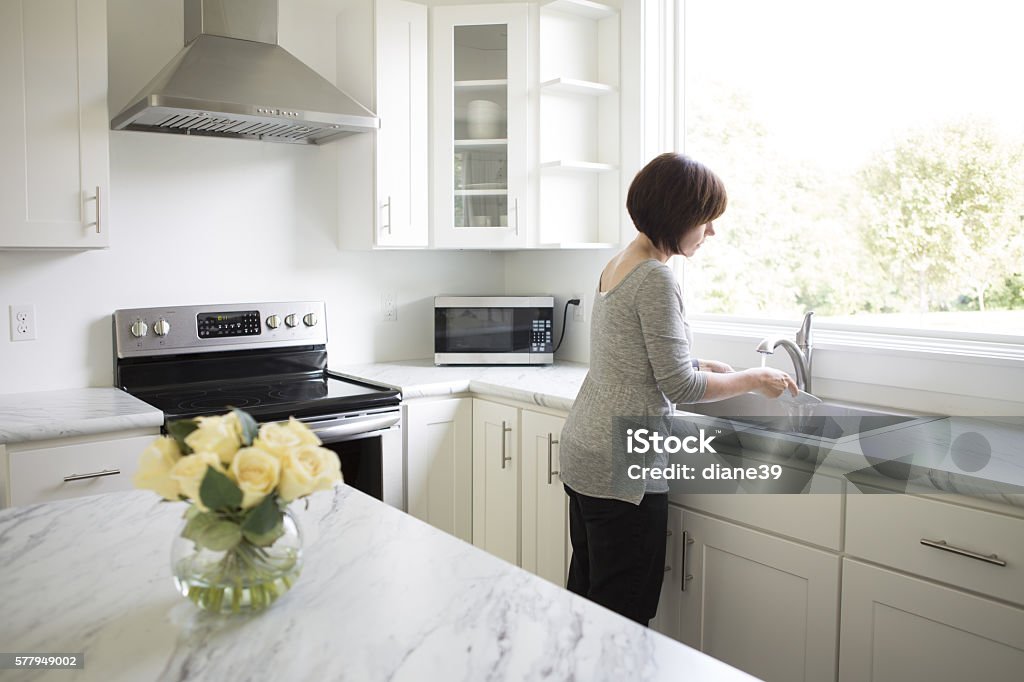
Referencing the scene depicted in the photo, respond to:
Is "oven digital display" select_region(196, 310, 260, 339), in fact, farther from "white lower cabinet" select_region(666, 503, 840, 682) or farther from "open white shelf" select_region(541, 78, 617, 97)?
"white lower cabinet" select_region(666, 503, 840, 682)

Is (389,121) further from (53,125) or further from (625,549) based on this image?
(625,549)

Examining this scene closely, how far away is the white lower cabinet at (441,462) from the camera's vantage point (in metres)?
2.88

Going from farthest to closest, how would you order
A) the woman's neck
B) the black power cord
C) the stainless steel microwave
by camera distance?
the black power cord → the stainless steel microwave → the woman's neck

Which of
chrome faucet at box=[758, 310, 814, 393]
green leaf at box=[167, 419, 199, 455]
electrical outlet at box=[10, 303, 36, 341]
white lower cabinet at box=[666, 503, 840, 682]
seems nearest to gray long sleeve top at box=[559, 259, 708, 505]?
white lower cabinet at box=[666, 503, 840, 682]

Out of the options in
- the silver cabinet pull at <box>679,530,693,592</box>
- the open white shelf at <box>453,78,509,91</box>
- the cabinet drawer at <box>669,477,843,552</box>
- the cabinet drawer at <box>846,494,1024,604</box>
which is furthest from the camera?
the open white shelf at <box>453,78,509,91</box>

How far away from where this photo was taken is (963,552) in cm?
163

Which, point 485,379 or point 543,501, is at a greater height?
point 485,379

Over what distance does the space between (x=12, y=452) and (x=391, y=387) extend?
1120mm

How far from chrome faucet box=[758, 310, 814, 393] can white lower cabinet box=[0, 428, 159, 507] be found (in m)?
1.78

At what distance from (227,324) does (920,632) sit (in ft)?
7.74

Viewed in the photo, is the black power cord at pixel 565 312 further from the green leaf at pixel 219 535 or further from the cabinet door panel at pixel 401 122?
the green leaf at pixel 219 535

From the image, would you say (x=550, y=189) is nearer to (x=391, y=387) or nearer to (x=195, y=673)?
(x=391, y=387)

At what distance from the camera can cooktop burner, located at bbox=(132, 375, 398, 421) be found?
251 cm

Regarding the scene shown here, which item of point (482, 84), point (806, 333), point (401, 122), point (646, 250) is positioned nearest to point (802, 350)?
point (806, 333)
